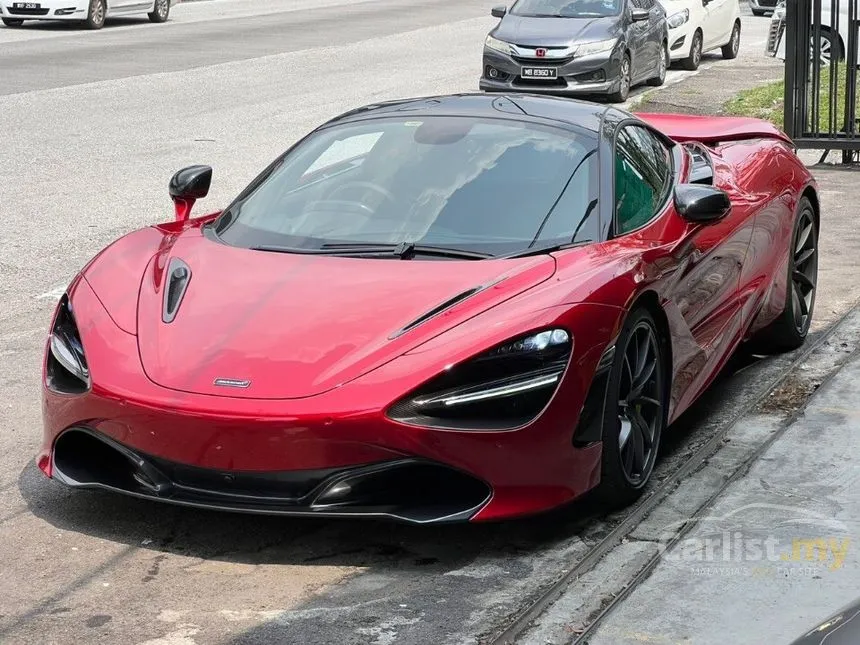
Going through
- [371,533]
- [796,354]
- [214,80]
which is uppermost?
[371,533]

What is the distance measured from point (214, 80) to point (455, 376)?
1538 centimetres

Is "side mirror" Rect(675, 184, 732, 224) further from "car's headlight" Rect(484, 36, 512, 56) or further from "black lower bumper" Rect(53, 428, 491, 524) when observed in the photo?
"car's headlight" Rect(484, 36, 512, 56)

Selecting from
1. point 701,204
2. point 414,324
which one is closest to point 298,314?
point 414,324

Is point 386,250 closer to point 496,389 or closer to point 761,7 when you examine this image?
point 496,389

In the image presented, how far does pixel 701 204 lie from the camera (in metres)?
5.61

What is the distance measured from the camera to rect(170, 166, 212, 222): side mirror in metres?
6.19

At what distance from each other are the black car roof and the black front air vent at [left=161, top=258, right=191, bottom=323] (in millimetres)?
1287

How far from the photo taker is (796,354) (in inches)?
283

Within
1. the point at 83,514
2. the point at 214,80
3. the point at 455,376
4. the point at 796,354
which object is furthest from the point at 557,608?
the point at 214,80

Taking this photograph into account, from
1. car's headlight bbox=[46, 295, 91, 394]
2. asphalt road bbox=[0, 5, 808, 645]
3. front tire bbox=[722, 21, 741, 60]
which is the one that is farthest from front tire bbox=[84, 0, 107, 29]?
car's headlight bbox=[46, 295, 91, 394]

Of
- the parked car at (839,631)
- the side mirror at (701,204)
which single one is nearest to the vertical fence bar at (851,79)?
the side mirror at (701,204)

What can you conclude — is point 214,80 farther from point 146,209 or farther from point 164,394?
point 164,394

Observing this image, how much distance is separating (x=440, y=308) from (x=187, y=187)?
1.89 meters

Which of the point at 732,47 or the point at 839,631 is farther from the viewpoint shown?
the point at 732,47
